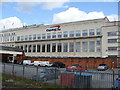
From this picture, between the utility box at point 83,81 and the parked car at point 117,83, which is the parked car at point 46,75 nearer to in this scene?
the utility box at point 83,81

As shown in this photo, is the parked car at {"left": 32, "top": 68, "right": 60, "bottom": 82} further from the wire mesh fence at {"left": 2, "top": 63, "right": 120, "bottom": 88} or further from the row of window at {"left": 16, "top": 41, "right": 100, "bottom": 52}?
the row of window at {"left": 16, "top": 41, "right": 100, "bottom": 52}

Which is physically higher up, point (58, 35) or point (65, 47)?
point (58, 35)

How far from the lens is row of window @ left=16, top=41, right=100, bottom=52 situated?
176 feet

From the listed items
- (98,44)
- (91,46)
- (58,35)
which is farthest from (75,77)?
(58,35)

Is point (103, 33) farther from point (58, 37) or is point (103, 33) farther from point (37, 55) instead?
point (37, 55)

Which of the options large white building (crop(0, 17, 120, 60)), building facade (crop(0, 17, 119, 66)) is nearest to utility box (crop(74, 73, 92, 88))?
large white building (crop(0, 17, 120, 60))

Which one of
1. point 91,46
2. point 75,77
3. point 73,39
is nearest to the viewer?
point 75,77

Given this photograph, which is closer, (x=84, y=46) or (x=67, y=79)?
(x=67, y=79)

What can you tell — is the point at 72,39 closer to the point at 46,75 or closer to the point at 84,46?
the point at 84,46

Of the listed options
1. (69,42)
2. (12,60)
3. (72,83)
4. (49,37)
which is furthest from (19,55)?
(72,83)

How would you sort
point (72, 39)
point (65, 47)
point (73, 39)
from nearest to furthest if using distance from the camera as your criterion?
1. point (73, 39)
2. point (72, 39)
3. point (65, 47)

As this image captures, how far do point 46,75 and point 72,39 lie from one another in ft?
143

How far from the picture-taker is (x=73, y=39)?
57.5 meters

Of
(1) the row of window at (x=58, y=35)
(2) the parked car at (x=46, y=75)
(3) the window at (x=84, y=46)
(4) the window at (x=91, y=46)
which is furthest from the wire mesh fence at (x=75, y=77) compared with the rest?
(1) the row of window at (x=58, y=35)
